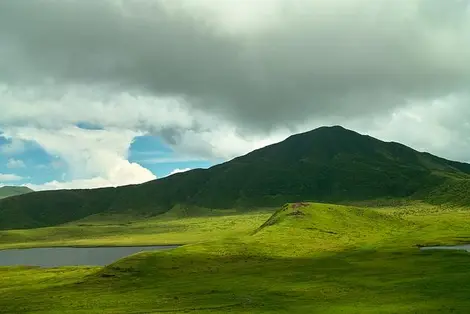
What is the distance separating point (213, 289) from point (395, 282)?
101 feet

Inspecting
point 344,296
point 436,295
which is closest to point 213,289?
point 344,296

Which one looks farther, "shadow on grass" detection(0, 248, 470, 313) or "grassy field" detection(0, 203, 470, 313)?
"grassy field" detection(0, 203, 470, 313)

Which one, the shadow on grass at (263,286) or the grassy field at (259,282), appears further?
the grassy field at (259,282)

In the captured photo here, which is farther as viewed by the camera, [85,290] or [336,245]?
[336,245]

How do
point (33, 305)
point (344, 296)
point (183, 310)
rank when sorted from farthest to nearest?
point (33, 305) → point (344, 296) → point (183, 310)

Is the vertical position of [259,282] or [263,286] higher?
[259,282]

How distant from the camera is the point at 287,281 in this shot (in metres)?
86.8

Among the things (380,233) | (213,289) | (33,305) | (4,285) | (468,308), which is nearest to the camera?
(468,308)

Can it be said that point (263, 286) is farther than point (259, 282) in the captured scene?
No

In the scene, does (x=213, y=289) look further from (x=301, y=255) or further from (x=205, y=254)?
(x=301, y=255)

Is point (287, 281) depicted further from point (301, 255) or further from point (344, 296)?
point (301, 255)

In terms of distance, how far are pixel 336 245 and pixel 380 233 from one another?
4381 centimetres

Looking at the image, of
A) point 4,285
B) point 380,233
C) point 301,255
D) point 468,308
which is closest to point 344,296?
point 468,308

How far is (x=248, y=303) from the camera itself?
6900 centimetres
